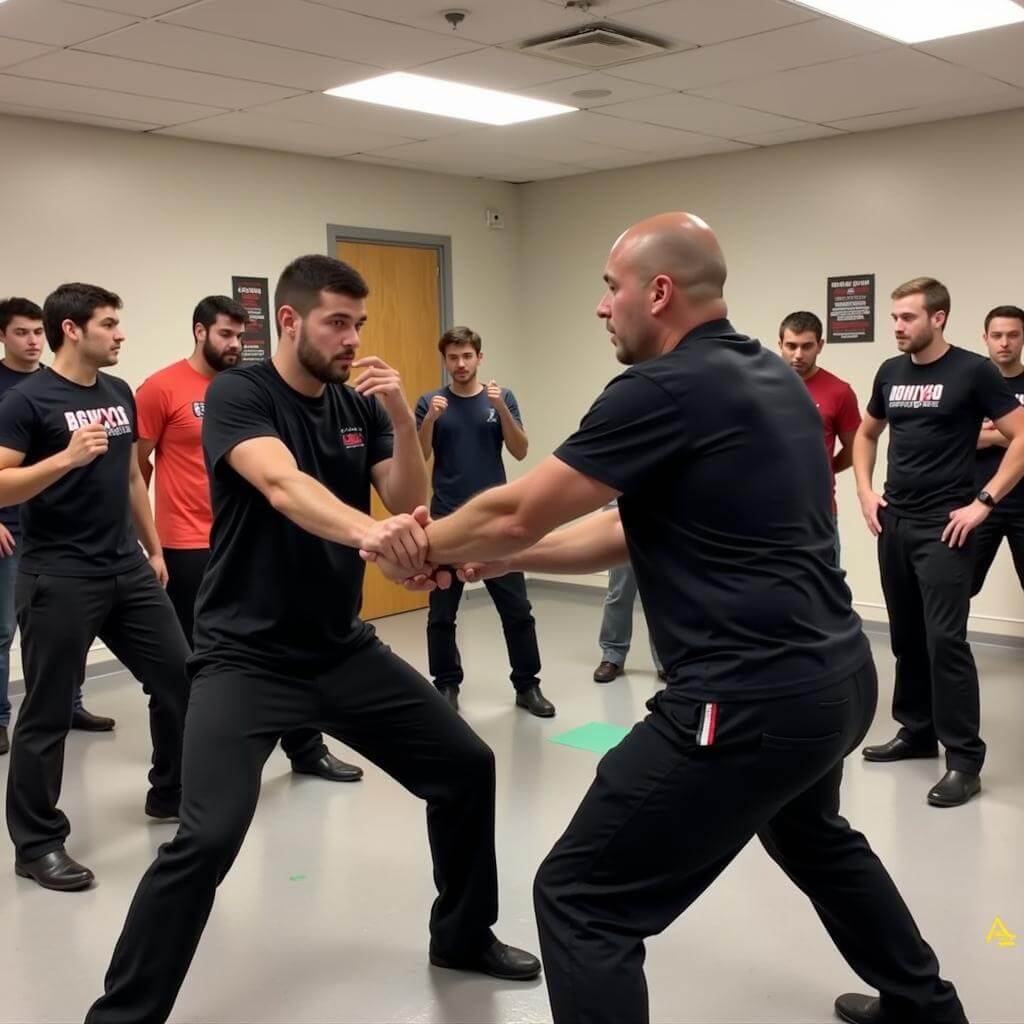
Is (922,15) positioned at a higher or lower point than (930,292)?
higher

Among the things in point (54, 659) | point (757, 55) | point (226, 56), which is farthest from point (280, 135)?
point (54, 659)

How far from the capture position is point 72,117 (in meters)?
5.31

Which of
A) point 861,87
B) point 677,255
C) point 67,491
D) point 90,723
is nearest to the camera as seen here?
point 677,255

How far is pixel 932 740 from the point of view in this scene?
13.8ft

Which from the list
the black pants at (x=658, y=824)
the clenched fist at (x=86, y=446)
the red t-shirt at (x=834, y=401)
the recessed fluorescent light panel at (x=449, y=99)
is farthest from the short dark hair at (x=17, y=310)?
the black pants at (x=658, y=824)

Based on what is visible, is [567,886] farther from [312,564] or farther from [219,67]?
[219,67]

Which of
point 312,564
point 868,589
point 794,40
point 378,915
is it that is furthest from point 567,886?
point 868,589

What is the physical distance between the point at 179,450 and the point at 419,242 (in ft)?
10.7

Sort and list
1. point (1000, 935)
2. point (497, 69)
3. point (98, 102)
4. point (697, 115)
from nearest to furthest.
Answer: point (1000, 935), point (497, 69), point (98, 102), point (697, 115)

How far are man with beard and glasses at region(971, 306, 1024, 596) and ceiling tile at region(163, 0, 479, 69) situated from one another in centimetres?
252

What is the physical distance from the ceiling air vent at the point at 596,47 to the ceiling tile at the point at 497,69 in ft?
0.35

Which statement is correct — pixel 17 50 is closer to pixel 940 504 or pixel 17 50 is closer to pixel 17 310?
pixel 17 310

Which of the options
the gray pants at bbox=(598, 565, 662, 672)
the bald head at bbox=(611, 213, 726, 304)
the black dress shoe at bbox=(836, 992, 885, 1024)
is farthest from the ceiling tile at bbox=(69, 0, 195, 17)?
the black dress shoe at bbox=(836, 992, 885, 1024)

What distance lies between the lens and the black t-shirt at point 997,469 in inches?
184
